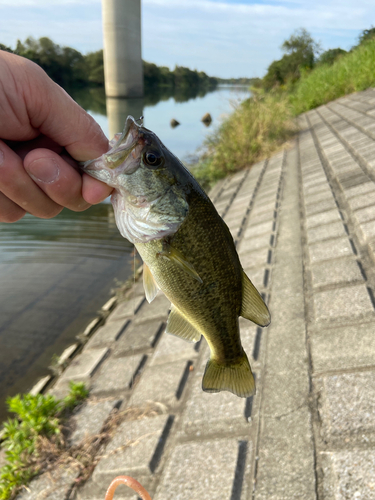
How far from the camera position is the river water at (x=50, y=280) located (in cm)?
510

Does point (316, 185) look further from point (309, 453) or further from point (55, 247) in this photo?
point (55, 247)

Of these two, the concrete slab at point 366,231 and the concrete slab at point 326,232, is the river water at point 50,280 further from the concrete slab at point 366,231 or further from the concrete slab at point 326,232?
the concrete slab at point 366,231

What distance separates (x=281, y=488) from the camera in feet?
6.66

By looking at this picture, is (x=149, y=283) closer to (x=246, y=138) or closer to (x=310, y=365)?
(x=310, y=365)

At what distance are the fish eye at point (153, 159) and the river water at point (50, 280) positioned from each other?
4017mm

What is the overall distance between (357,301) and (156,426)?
1931 millimetres

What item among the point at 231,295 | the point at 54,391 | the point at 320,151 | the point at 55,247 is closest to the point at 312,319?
the point at 231,295

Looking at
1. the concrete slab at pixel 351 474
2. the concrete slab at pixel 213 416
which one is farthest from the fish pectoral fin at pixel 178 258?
the concrete slab at pixel 213 416

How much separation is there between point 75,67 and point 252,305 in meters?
17.6

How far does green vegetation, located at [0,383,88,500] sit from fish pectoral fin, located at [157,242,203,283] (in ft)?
7.91

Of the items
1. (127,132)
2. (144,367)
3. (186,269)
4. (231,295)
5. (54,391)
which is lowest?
(54,391)

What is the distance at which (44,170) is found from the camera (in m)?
1.49

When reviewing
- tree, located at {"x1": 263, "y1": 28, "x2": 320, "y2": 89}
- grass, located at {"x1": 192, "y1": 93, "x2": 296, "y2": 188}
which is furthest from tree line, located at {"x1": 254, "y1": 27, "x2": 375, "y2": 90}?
grass, located at {"x1": 192, "y1": 93, "x2": 296, "y2": 188}

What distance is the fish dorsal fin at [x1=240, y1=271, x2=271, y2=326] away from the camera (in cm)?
141
